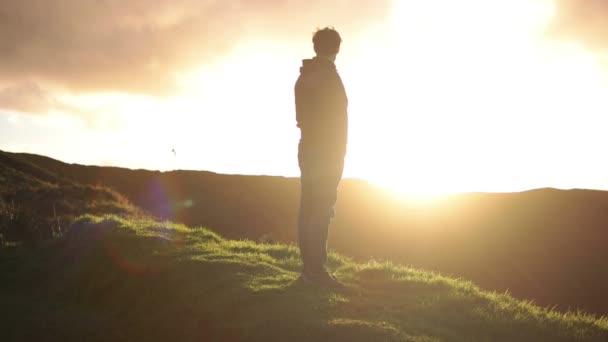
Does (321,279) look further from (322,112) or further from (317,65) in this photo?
(317,65)

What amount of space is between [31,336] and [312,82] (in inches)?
223

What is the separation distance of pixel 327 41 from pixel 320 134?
1.39 metres

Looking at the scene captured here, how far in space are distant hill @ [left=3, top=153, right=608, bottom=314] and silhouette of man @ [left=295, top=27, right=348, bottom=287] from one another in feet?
55.0

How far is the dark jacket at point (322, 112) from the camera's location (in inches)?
331

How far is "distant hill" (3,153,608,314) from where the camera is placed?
2864 centimetres

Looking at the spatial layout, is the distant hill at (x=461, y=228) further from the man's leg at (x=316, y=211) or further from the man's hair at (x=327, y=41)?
the man's hair at (x=327, y=41)

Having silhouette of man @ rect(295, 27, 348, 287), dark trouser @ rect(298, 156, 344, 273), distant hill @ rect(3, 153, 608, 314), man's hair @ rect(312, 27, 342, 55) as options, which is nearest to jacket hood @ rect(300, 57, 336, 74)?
silhouette of man @ rect(295, 27, 348, 287)

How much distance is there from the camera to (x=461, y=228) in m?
35.6

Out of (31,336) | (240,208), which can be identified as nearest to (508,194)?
(240,208)

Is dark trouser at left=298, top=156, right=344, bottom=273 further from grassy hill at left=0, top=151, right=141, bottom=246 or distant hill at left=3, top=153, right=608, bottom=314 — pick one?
distant hill at left=3, top=153, right=608, bottom=314

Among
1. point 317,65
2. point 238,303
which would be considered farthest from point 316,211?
point 317,65

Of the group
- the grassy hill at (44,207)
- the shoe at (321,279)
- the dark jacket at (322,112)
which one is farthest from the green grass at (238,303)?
the grassy hill at (44,207)

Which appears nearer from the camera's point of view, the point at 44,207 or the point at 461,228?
the point at 44,207

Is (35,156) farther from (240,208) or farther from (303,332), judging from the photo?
(303,332)
